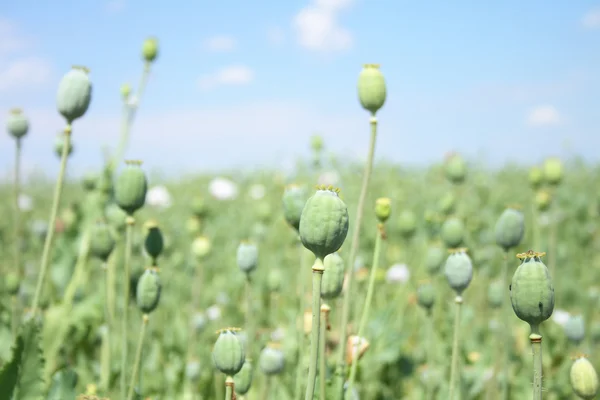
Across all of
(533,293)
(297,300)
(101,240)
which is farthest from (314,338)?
(297,300)

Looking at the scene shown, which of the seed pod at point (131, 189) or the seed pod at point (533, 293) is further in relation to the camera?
the seed pod at point (131, 189)

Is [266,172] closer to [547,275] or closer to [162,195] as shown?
[162,195]

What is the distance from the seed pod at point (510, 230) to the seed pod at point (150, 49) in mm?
1028

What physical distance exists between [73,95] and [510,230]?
2.68 ft

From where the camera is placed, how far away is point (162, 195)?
10.7 feet

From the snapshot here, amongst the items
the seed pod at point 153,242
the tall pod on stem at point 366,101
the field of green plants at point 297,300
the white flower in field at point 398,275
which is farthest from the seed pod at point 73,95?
the white flower in field at point 398,275

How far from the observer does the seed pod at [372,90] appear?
959mm

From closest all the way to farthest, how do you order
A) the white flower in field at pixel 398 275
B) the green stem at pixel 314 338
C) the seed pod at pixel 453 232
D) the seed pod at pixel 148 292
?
1. the green stem at pixel 314 338
2. the seed pod at pixel 148 292
3. the seed pod at pixel 453 232
4. the white flower in field at pixel 398 275

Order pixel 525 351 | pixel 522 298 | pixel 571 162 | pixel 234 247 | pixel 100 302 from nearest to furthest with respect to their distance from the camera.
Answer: pixel 522 298, pixel 100 302, pixel 525 351, pixel 234 247, pixel 571 162

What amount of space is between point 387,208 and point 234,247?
78.1 inches

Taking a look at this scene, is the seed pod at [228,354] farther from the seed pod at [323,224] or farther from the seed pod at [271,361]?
the seed pod at [271,361]

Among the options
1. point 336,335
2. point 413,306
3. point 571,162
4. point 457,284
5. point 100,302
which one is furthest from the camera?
point 571,162

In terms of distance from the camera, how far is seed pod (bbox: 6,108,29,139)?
1.48 m

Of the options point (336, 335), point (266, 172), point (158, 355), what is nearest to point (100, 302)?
point (158, 355)
